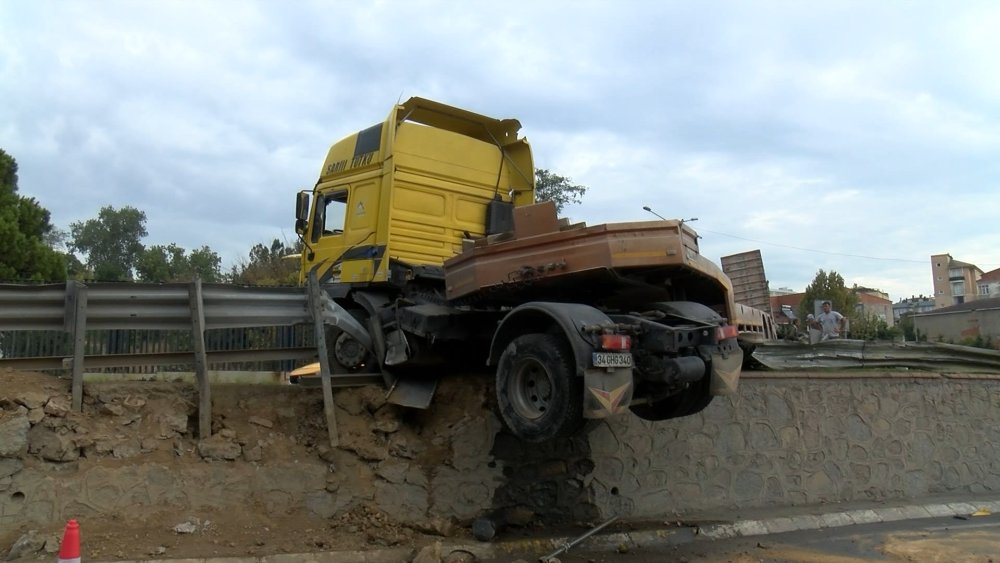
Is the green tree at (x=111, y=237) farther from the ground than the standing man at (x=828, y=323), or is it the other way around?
the green tree at (x=111, y=237)

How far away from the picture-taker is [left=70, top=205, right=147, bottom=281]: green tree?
7262 cm

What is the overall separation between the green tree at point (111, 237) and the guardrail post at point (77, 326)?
72209mm

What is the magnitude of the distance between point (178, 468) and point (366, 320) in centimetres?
267

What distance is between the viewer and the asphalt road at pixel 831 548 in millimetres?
6527

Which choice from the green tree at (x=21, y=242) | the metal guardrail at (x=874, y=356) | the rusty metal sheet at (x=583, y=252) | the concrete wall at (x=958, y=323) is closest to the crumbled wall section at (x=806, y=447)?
the metal guardrail at (x=874, y=356)

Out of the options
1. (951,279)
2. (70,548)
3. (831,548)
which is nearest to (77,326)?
(70,548)

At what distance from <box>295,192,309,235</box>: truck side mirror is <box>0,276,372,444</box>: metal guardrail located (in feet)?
7.12

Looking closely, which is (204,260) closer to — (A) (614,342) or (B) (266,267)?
(B) (266,267)

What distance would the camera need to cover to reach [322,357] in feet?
23.4

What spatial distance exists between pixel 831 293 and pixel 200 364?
142 ft

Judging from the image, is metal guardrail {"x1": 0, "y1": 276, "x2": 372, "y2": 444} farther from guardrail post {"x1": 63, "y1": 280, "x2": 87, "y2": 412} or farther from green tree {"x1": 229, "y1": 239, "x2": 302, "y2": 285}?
green tree {"x1": 229, "y1": 239, "x2": 302, "y2": 285}

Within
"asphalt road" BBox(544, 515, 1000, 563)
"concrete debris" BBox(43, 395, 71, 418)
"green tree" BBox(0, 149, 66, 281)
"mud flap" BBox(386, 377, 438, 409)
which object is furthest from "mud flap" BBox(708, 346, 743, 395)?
"green tree" BBox(0, 149, 66, 281)

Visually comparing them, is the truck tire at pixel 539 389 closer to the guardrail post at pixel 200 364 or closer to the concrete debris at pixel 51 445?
the guardrail post at pixel 200 364

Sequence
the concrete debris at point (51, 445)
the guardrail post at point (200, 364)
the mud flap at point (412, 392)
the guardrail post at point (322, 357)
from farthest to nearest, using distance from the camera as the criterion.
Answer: the mud flap at point (412, 392) < the guardrail post at point (322, 357) < the guardrail post at point (200, 364) < the concrete debris at point (51, 445)
